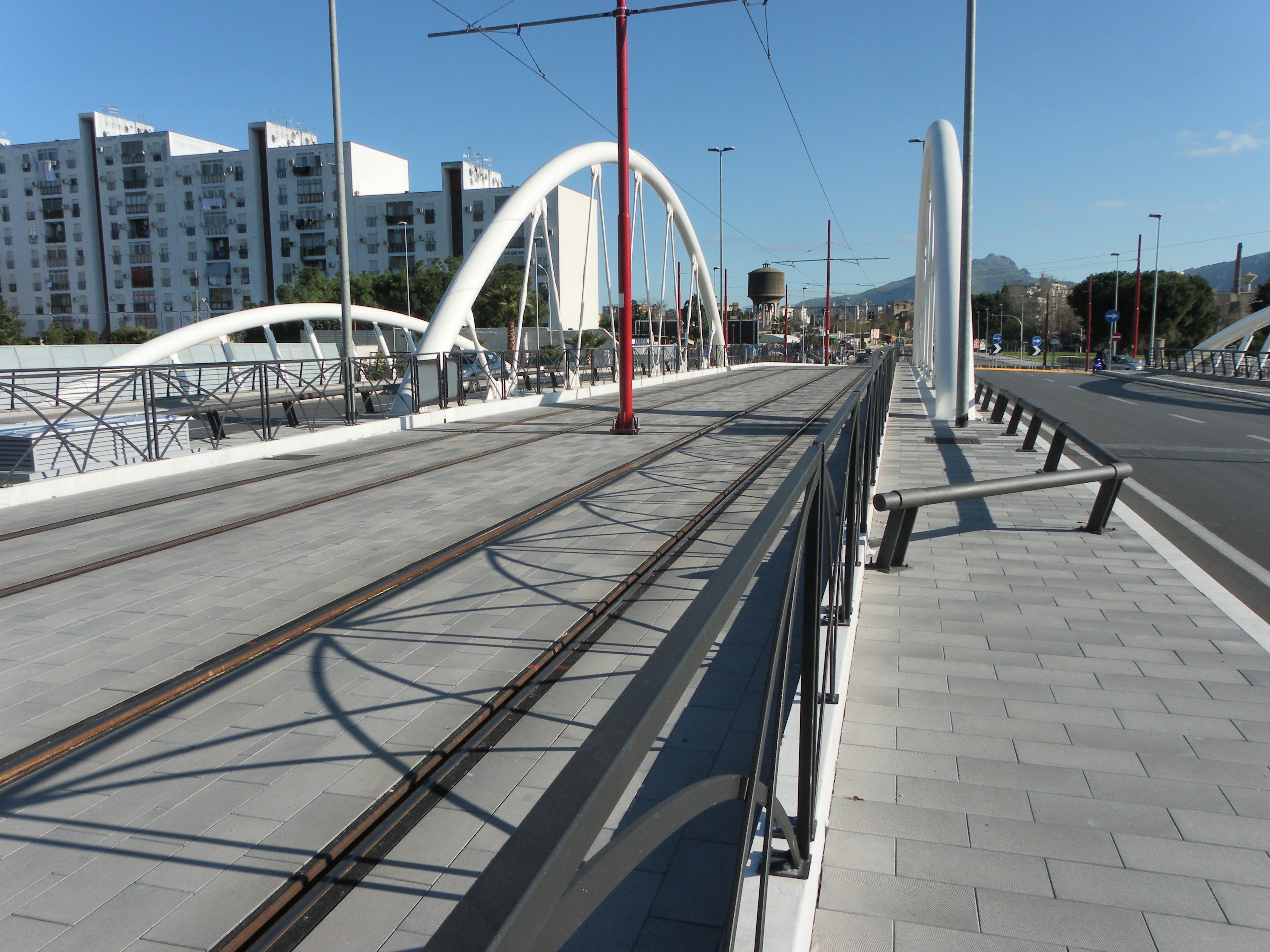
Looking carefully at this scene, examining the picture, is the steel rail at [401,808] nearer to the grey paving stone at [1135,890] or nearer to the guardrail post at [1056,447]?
the grey paving stone at [1135,890]

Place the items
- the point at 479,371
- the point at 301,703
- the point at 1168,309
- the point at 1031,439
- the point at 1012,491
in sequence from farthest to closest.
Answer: the point at 1168,309 → the point at 479,371 → the point at 1031,439 → the point at 1012,491 → the point at 301,703

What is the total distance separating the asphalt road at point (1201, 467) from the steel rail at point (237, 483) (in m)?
9.94

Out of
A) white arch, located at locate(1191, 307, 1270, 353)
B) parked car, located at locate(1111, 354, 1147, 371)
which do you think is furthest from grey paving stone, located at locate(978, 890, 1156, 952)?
parked car, located at locate(1111, 354, 1147, 371)

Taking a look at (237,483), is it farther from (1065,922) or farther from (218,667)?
(1065,922)

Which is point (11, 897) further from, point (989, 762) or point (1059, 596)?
point (1059, 596)

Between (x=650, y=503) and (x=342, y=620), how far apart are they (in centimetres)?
421

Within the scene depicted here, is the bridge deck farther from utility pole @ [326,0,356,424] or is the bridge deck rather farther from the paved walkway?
utility pole @ [326,0,356,424]

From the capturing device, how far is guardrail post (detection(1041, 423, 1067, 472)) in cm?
1000

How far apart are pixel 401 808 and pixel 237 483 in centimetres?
868

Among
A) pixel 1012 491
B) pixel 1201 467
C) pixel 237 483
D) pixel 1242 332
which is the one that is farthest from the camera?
pixel 1242 332

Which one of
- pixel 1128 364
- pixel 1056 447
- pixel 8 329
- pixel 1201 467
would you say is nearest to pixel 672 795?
pixel 1056 447

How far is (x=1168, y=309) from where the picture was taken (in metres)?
77.1

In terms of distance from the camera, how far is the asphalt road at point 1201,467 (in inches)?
279

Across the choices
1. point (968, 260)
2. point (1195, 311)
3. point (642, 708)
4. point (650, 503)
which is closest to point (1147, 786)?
point (642, 708)
